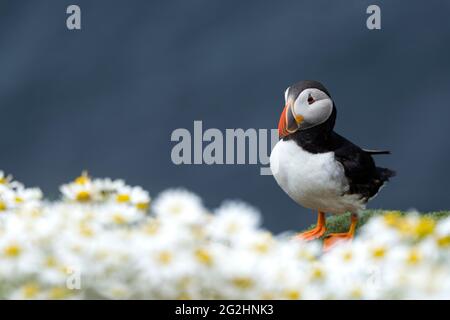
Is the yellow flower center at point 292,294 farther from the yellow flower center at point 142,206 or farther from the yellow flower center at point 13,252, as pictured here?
the yellow flower center at point 13,252

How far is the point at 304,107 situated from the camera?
338 centimetres

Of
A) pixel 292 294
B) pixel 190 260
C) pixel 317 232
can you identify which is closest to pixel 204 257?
pixel 190 260

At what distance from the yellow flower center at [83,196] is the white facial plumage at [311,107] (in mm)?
1593

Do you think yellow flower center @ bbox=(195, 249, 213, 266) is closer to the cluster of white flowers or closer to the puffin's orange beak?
the cluster of white flowers

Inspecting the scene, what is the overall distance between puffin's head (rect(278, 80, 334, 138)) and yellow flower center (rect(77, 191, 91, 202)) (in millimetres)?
1562

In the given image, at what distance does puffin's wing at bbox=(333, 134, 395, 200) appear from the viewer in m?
3.42

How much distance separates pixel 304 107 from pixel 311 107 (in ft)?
0.14

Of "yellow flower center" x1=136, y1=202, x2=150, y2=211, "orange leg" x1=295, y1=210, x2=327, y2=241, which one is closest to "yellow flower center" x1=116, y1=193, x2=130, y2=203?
"yellow flower center" x1=136, y1=202, x2=150, y2=211

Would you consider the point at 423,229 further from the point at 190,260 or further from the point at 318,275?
the point at 190,260

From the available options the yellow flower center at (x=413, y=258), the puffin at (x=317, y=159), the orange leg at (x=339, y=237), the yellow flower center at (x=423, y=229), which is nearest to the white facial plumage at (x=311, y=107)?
the puffin at (x=317, y=159)

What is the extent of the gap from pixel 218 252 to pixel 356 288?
13.3 inches
